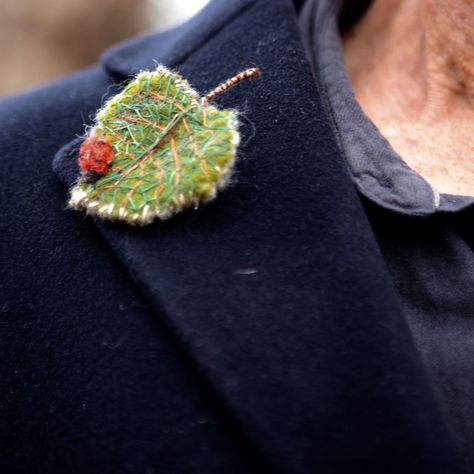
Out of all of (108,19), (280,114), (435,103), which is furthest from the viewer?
(108,19)

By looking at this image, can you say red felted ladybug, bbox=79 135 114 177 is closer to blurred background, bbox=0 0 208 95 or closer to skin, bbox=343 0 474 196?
skin, bbox=343 0 474 196

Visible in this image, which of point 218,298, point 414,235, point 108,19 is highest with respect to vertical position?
point 218,298

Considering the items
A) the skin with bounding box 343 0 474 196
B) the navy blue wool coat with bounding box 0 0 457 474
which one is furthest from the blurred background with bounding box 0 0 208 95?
the navy blue wool coat with bounding box 0 0 457 474

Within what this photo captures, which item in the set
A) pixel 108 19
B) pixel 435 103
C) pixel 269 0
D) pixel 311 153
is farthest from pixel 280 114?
pixel 108 19

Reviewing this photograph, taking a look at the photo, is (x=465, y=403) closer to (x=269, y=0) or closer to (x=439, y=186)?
(x=439, y=186)

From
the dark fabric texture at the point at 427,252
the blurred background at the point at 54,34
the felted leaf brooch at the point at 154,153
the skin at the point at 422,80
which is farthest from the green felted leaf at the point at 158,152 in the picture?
the blurred background at the point at 54,34

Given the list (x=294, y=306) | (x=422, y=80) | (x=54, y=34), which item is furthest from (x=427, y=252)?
(x=54, y=34)
